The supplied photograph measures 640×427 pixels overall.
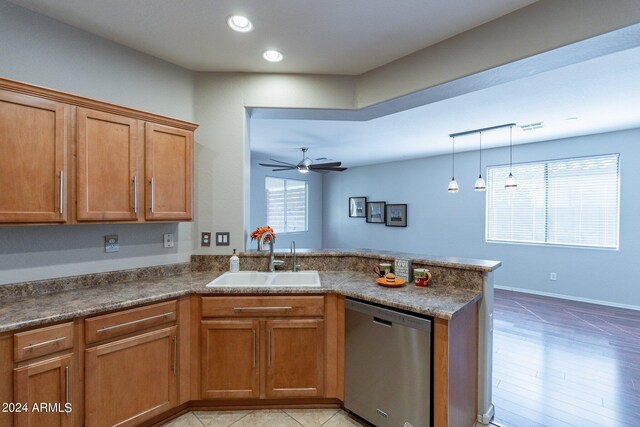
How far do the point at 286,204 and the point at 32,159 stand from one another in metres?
6.10

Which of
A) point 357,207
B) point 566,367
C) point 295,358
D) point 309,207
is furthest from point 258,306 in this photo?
point 309,207

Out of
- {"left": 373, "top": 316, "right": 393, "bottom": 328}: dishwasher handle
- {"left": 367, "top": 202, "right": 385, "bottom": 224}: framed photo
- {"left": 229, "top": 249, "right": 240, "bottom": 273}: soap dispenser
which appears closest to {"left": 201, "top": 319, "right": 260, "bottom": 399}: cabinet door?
{"left": 229, "top": 249, "right": 240, "bottom": 273}: soap dispenser

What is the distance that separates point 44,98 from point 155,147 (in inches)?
25.3

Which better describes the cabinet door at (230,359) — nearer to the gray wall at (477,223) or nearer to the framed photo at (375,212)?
the gray wall at (477,223)

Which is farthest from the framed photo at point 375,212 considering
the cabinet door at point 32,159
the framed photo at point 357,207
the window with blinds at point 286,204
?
the cabinet door at point 32,159

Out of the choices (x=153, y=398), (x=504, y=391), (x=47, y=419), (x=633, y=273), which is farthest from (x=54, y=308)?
(x=633, y=273)

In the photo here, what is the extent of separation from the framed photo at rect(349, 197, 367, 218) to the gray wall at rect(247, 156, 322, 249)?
3.72 feet

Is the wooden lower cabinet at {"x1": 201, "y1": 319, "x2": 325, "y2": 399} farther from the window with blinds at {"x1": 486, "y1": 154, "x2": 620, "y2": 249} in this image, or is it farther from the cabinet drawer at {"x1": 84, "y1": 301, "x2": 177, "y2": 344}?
the window with blinds at {"x1": 486, "y1": 154, "x2": 620, "y2": 249}

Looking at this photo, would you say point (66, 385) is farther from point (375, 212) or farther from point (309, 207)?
point (309, 207)

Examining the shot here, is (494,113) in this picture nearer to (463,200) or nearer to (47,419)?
(463,200)

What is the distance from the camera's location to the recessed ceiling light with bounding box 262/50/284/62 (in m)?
2.38

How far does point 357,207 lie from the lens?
26.0 feet

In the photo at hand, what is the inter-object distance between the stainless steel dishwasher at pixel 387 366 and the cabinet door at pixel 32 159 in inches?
78.2

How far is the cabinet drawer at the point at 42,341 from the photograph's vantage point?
1439 mm
